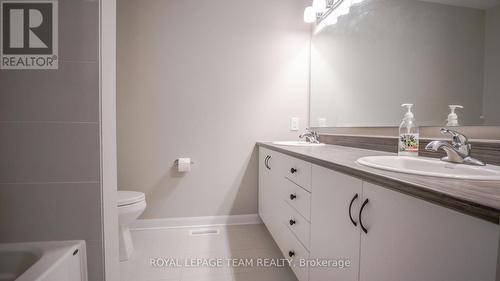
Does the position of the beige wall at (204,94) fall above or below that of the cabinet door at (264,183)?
above

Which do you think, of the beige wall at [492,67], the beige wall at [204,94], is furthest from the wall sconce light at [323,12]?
the beige wall at [492,67]

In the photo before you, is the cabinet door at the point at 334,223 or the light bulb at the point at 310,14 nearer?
the cabinet door at the point at 334,223

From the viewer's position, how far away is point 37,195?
0.96m

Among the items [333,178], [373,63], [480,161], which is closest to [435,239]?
[333,178]

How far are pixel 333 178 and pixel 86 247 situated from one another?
3.63 ft

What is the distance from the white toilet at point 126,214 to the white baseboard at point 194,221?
0.41 meters

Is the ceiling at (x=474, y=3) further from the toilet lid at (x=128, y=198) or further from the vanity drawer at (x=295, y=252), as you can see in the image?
the toilet lid at (x=128, y=198)

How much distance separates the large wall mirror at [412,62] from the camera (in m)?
0.85

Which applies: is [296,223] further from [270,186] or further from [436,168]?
[436,168]

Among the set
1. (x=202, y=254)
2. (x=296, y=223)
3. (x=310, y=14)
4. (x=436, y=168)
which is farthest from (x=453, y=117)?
(x=202, y=254)

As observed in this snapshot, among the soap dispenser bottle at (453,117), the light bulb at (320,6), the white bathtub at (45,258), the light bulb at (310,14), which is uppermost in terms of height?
the light bulb at (320,6)

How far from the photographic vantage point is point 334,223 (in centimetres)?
84

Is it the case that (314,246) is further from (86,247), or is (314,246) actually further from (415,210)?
(86,247)

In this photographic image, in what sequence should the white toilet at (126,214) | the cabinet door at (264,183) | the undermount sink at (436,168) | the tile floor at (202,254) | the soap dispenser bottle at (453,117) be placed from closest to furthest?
the undermount sink at (436,168) → the soap dispenser bottle at (453,117) → the tile floor at (202,254) → the white toilet at (126,214) → the cabinet door at (264,183)
